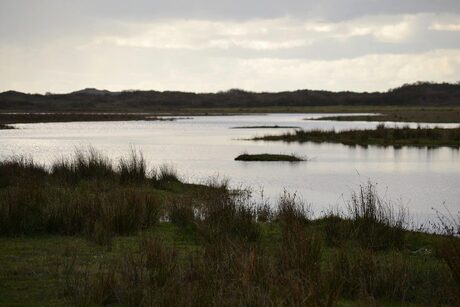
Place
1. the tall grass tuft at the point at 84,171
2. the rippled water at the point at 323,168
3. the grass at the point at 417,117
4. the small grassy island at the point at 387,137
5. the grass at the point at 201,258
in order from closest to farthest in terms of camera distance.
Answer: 1. the grass at the point at 201,258
2. the tall grass tuft at the point at 84,171
3. the rippled water at the point at 323,168
4. the small grassy island at the point at 387,137
5. the grass at the point at 417,117

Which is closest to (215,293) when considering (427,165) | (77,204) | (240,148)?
(77,204)

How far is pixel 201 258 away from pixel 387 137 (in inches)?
1586

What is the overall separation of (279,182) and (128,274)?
1788 centimetres

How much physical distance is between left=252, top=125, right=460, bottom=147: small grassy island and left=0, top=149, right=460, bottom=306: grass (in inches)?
1246

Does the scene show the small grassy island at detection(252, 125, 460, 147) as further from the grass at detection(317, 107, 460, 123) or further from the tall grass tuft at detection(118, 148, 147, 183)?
the tall grass tuft at detection(118, 148, 147, 183)

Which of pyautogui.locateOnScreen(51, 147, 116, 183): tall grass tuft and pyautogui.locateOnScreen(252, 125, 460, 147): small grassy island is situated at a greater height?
pyautogui.locateOnScreen(51, 147, 116, 183): tall grass tuft

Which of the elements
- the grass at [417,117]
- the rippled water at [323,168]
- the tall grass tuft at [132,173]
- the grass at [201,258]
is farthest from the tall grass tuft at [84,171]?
the grass at [417,117]

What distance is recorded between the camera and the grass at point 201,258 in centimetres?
735

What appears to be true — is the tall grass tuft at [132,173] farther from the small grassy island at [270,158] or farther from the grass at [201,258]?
the small grassy island at [270,158]

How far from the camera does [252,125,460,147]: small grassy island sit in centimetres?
4459

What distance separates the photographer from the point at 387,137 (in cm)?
4728

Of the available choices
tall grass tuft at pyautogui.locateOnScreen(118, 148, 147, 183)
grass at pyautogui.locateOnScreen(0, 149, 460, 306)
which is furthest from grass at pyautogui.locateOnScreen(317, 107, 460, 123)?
grass at pyautogui.locateOnScreen(0, 149, 460, 306)

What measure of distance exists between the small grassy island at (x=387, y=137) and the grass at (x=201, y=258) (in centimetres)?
3165

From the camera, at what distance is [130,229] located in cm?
1255
